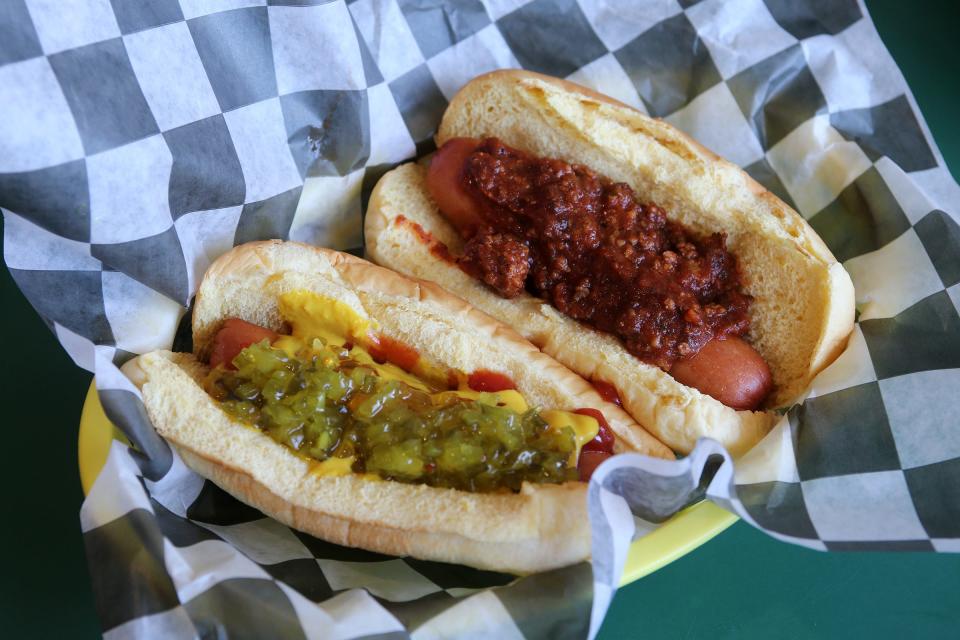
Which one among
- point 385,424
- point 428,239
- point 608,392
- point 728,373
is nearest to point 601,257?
point 608,392

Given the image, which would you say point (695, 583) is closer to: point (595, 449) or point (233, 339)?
point (595, 449)

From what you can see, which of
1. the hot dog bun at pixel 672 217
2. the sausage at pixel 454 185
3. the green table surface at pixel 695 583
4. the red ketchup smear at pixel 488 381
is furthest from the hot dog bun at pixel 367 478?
the green table surface at pixel 695 583

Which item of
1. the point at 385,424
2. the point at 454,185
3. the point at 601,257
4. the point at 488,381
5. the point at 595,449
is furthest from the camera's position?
the point at 454,185

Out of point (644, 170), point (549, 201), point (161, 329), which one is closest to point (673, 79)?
point (644, 170)

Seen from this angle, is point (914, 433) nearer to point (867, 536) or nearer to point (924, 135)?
point (867, 536)

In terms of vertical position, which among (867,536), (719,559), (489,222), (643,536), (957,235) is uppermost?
(489,222)
